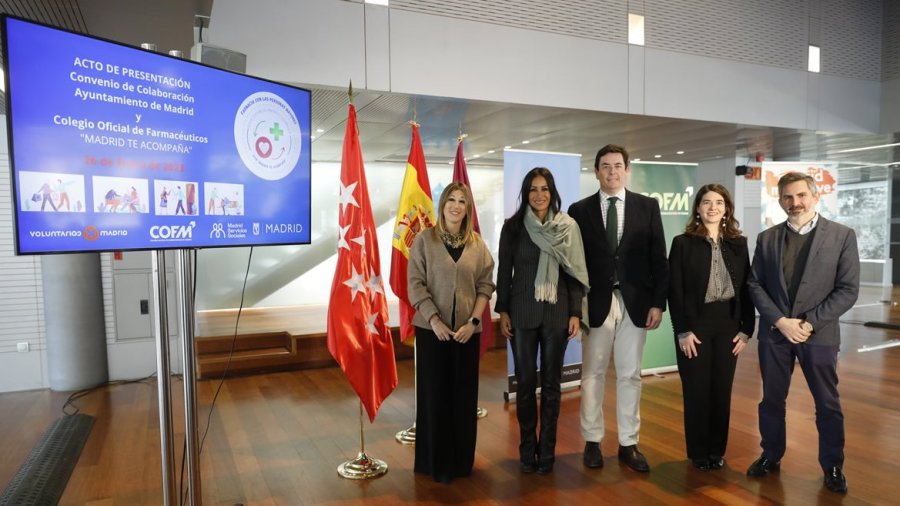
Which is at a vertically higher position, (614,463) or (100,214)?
(100,214)

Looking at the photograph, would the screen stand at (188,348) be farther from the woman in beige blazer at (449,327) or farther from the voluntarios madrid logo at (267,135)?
the woman in beige blazer at (449,327)

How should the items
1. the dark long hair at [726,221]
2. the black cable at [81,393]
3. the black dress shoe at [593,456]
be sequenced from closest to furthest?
1. the dark long hair at [726,221]
2. the black dress shoe at [593,456]
3. the black cable at [81,393]

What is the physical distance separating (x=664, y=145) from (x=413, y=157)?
5.12 metres

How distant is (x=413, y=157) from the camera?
396 cm

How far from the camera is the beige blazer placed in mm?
3057

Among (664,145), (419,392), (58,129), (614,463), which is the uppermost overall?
(664,145)

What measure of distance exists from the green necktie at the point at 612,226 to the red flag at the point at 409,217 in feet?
4.02

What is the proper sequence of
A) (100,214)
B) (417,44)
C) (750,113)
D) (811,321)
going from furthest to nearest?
(750,113) < (417,44) < (811,321) < (100,214)

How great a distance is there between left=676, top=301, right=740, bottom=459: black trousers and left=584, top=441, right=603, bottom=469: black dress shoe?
0.54 m

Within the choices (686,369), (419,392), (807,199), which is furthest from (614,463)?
(807,199)

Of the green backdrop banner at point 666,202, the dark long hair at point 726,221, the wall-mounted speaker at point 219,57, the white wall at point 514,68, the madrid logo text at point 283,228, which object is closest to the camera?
the madrid logo text at point 283,228

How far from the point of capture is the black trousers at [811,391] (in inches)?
115

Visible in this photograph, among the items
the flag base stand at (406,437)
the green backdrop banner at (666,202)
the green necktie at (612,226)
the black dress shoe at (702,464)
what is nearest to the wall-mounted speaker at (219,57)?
the green necktie at (612,226)

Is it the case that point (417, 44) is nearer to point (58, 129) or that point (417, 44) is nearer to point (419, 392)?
point (419, 392)
